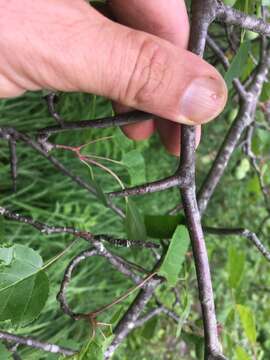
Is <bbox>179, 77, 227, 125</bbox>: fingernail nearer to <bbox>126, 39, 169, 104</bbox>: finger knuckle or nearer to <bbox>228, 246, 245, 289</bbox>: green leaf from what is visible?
<bbox>126, 39, 169, 104</bbox>: finger knuckle

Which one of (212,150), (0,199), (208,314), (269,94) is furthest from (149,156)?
(208,314)

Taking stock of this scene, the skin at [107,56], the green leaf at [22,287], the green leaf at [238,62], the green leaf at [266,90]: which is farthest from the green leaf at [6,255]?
the green leaf at [266,90]

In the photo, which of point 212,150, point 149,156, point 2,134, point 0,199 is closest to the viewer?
point 2,134

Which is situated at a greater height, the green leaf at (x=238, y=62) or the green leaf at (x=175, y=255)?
the green leaf at (x=238, y=62)

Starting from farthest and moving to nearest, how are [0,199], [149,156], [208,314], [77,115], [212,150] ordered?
[212,150] < [149,156] < [77,115] < [0,199] < [208,314]

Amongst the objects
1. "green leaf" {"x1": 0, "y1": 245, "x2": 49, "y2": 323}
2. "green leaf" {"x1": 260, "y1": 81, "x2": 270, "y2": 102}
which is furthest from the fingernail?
"green leaf" {"x1": 260, "y1": 81, "x2": 270, "y2": 102}

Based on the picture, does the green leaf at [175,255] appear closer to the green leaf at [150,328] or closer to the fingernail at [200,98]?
the fingernail at [200,98]

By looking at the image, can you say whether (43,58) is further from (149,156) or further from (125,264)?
(149,156)
